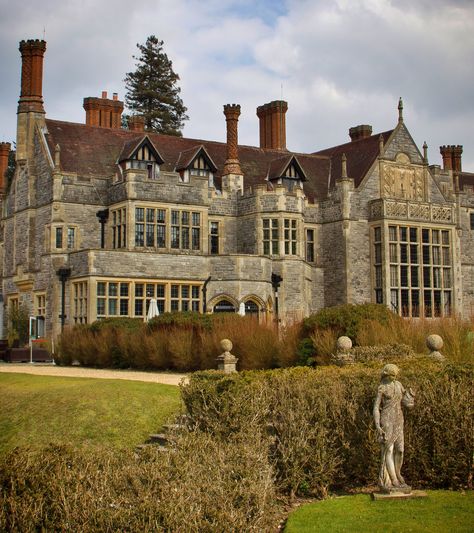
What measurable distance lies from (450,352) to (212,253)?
2023 centimetres

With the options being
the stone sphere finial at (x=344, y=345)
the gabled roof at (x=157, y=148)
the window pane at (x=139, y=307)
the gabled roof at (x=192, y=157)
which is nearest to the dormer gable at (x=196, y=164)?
the gabled roof at (x=192, y=157)

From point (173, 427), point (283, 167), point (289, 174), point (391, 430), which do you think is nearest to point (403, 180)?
point (289, 174)

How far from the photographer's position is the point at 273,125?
149 ft

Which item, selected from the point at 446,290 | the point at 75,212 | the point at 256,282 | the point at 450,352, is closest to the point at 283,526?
the point at 450,352

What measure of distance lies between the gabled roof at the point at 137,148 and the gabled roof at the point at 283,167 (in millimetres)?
6203

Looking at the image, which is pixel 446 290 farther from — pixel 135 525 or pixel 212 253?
pixel 135 525

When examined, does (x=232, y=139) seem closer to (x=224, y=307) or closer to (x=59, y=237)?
(x=224, y=307)

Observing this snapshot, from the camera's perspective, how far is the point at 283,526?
9.66 meters

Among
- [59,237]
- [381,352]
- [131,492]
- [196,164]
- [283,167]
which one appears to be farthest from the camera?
[283,167]

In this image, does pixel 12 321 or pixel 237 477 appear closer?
pixel 237 477

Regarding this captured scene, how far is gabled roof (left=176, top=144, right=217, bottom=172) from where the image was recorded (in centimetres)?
3644

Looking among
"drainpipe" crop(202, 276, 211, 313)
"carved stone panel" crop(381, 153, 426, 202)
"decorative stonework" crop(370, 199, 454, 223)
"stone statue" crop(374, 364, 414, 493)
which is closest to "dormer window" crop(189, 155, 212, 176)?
"drainpipe" crop(202, 276, 211, 313)

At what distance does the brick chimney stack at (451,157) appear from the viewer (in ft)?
163

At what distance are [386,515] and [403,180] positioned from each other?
3153 cm
